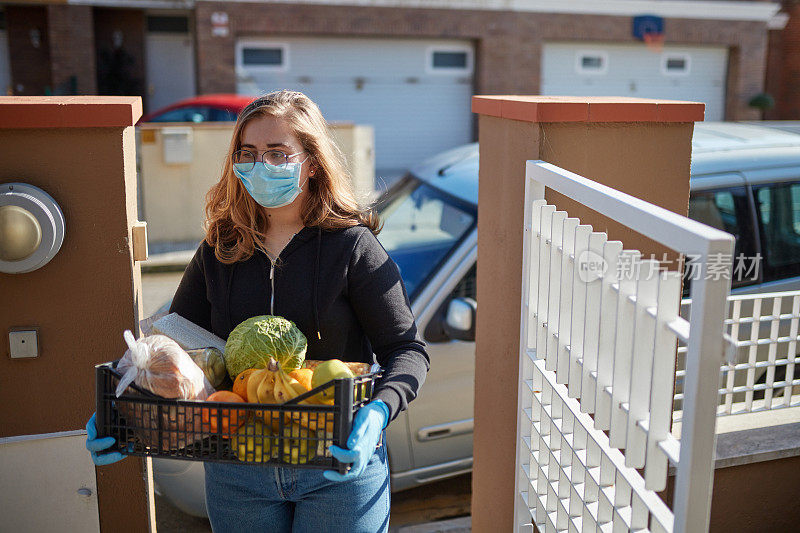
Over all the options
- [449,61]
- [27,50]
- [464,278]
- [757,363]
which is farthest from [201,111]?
[757,363]

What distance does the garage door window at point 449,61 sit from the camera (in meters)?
18.8

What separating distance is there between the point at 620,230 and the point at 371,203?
0.88 metres

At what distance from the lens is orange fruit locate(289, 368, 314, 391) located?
78.4 inches

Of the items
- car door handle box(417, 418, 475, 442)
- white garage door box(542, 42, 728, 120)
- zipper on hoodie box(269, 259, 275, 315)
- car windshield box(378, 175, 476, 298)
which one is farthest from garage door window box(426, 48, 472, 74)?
zipper on hoodie box(269, 259, 275, 315)

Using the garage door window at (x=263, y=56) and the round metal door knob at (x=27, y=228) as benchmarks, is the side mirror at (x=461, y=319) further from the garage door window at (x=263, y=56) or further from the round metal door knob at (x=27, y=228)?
the garage door window at (x=263, y=56)

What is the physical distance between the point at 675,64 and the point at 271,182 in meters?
20.5

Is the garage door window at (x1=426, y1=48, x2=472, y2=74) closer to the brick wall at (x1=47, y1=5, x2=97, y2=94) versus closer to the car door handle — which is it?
the brick wall at (x1=47, y1=5, x2=97, y2=94)

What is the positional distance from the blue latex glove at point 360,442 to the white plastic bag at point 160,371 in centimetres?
40

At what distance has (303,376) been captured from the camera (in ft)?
6.61

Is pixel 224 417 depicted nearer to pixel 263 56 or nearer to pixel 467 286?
pixel 467 286

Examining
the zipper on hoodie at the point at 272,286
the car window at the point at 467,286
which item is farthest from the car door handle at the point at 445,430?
the zipper on hoodie at the point at 272,286

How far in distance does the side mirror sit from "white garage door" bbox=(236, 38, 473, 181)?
13.9 metres

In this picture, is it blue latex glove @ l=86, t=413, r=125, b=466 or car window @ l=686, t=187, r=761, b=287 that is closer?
blue latex glove @ l=86, t=413, r=125, b=466

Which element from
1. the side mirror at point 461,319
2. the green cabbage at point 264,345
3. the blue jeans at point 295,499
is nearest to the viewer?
the green cabbage at point 264,345
